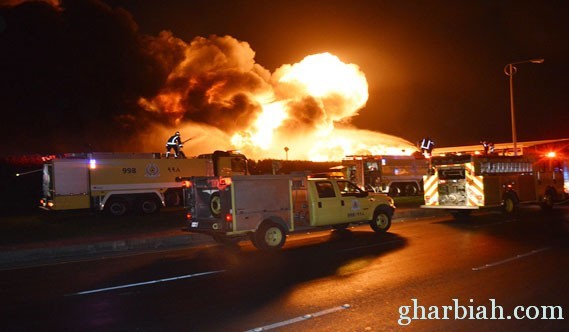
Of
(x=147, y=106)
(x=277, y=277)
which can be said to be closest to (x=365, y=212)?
(x=277, y=277)

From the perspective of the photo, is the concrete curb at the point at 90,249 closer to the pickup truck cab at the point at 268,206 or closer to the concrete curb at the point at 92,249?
the concrete curb at the point at 92,249

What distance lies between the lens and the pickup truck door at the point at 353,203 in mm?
12172

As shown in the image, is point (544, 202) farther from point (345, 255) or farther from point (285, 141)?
point (285, 141)

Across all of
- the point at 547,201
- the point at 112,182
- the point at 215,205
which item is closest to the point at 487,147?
the point at 547,201

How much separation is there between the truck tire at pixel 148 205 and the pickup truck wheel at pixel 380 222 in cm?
1112

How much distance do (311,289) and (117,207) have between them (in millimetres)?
15015

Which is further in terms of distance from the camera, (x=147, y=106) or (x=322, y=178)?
(x=147, y=106)

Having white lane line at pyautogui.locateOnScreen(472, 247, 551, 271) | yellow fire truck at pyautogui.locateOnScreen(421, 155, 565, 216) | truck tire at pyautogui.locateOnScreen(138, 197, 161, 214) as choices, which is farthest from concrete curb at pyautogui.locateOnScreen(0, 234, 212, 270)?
yellow fire truck at pyautogui.locateOnScreen(421, 155, 565, 216)

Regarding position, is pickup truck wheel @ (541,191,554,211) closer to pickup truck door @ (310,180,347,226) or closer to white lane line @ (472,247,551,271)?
white lane line @ (472,247,551,271)

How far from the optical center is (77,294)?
7.00m

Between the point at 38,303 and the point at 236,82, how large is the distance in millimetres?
39165

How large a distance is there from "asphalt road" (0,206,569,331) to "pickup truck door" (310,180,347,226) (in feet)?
2.49

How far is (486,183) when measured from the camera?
1623 cm

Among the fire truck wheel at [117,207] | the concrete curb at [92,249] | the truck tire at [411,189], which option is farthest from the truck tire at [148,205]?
the truck tire at [411,189]
